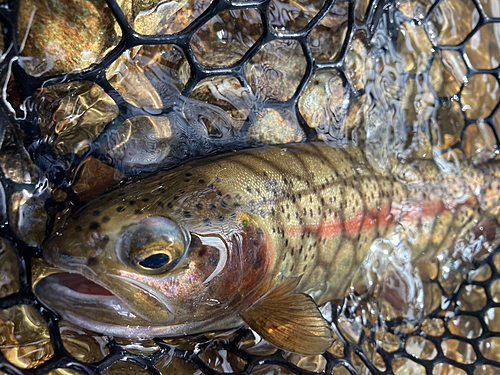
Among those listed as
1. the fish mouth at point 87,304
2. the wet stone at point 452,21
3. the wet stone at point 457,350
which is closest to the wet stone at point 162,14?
the fish mouth at point 87,304

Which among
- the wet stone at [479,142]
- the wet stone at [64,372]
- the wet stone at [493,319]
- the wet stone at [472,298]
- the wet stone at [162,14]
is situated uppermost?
the wet stone at [162,14]

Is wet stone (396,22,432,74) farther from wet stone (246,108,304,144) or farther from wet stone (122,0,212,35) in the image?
wet stone (122,0,212,35)

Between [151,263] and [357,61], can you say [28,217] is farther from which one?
[357,61]

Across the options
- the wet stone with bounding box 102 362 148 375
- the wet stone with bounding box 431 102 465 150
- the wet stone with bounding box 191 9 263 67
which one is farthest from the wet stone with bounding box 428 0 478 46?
the wet stone with bounding box 102 362 148 375

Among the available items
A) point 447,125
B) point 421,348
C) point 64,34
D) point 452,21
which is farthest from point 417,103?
point 64,34

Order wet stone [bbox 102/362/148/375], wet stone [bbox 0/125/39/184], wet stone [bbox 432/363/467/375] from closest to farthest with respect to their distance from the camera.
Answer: wet stone [bbox 0/125/39/184], wet stone [bbox 102/362/148/375], wet stone [bbox 432/363/467/375]

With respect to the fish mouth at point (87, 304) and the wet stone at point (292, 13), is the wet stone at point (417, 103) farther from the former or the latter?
the fish mouth at point (87, 304)
